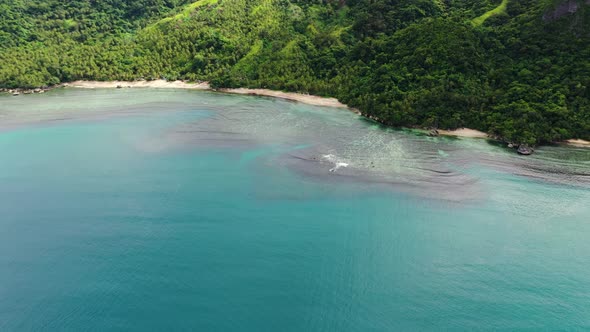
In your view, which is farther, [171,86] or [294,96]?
[171,86]

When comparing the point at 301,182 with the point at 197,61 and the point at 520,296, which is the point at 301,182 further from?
the point at 197,61

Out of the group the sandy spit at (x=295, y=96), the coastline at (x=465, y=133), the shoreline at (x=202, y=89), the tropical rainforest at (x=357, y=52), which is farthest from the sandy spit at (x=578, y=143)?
the sandy spit at (x=295, y=96)

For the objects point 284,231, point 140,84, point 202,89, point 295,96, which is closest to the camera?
point 284,231

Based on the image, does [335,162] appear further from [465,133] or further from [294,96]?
[294,96]

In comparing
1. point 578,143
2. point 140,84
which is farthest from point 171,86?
point 578,143

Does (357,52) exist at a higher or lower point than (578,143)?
higher
